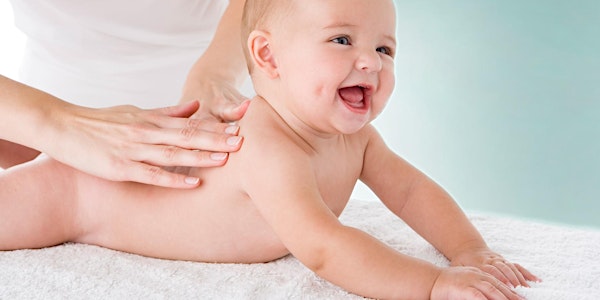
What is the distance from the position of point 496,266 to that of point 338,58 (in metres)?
0.41

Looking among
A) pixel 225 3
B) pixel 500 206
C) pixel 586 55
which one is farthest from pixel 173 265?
pixel 586 55

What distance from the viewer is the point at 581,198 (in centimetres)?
353

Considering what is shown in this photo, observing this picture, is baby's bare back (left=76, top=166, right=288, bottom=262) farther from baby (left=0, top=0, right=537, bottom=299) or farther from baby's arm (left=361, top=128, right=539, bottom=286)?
baby's arm (left=361, top=128, right=539, bottom=286)

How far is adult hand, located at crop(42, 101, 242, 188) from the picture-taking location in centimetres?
128

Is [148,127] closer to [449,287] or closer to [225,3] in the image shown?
[449,287]

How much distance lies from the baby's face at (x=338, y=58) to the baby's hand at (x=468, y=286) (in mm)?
283

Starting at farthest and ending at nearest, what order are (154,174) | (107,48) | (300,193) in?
1. (107,48)
2. (154,174)
3. (300,193)

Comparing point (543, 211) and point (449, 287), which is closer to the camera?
point (449, 287)

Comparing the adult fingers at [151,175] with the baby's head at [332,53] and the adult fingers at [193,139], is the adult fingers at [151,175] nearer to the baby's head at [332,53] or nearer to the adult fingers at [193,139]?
the adult fingers at [193,139]

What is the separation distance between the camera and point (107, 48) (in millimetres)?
2053

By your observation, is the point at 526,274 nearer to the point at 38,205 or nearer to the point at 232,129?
the point at 232,129

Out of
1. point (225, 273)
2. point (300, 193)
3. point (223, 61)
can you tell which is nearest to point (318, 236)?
point (300, 193)

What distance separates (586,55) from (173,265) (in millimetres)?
2846

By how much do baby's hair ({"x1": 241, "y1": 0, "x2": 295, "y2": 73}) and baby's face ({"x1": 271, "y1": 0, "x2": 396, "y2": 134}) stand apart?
2 cm
